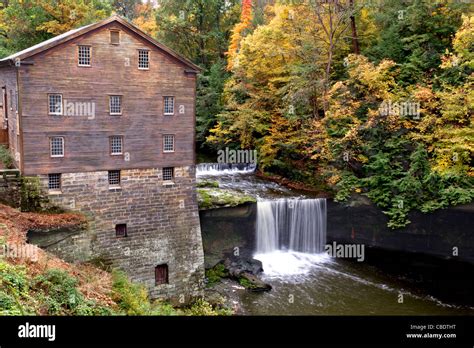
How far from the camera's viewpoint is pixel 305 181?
34438mm

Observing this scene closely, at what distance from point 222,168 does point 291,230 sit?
11138 mm

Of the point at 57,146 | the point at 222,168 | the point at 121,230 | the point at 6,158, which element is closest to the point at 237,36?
the point at 222,168

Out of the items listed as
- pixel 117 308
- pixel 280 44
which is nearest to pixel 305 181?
pixel 280 44

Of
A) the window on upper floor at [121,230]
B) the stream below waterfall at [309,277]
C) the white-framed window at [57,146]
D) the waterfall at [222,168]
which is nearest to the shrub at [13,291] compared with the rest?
the white-framed window at [57,146]

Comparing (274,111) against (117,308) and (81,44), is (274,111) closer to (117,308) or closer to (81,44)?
(81,44)

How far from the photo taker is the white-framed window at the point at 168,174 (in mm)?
24627

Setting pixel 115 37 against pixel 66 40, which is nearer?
pixel 66 40

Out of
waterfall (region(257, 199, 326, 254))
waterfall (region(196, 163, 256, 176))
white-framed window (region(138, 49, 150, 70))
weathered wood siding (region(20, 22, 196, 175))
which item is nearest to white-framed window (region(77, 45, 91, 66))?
weathered wood siding (region(20, 22, 196, 175))

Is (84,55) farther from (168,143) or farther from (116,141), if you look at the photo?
(168,143)

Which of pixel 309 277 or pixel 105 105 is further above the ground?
pixel 105 105

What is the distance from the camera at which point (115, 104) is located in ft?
74.9

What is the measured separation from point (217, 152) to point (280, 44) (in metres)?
11.8

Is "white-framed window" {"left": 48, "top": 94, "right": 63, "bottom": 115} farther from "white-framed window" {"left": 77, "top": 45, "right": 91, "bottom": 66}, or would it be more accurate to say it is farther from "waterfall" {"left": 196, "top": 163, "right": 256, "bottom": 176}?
"waterfall" {"left": 196, "top": 163, "right": 256, "bottom": 176}

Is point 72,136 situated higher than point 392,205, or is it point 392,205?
point 72,136
